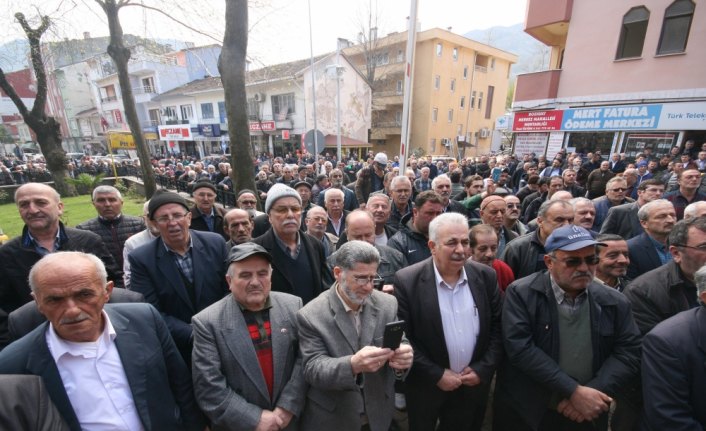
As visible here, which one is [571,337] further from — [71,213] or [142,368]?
[71,213]

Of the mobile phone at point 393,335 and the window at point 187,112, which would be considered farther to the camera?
the window at point 187,112

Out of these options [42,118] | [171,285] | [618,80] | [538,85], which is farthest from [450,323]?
[42,118]

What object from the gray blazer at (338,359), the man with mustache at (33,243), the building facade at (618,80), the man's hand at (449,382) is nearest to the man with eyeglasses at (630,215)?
the man's hand at (449,382)

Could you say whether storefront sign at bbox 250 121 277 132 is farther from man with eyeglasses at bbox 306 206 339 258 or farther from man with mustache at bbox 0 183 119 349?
man with mustache at bbox 0 183 119 349

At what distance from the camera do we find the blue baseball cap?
6.80 feet

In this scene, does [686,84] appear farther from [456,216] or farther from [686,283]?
[456,216]

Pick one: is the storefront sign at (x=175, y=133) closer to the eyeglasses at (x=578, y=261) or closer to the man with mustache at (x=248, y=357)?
the man with mustache at (x=248, y=357)

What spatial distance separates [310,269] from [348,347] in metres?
1.09

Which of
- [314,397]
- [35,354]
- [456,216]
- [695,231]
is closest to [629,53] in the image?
[695,231]

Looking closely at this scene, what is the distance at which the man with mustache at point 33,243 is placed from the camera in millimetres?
2671

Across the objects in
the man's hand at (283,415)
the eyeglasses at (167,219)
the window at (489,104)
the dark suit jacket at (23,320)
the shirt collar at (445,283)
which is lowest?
the man's hand at (283,415)

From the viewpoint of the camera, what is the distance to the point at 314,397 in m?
2.13

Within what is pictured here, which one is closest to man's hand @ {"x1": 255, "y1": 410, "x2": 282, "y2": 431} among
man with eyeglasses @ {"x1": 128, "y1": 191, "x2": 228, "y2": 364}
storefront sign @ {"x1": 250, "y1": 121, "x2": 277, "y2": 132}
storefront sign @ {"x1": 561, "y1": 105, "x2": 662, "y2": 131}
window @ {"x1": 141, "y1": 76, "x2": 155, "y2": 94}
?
man with eyeglasses @ {"x1": 128, "y1": 191, "x2": 228, "y2": 364}

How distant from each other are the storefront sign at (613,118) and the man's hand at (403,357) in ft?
51.4
